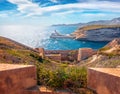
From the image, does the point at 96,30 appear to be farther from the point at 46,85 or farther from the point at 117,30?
the point at 46,85

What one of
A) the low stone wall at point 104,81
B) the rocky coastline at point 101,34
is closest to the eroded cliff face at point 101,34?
the rocky coastline at point 101,34

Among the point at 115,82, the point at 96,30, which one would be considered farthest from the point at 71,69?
the point at 96,30

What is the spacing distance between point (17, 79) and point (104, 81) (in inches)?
81.5

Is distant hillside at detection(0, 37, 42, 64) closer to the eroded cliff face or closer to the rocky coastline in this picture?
the rocky coastline

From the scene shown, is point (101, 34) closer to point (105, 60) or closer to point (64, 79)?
point (105, 60)

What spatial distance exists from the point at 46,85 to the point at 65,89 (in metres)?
0.52

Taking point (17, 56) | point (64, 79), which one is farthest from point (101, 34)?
point (64, 79)

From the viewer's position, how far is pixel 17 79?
7.09 m

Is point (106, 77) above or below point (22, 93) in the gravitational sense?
above

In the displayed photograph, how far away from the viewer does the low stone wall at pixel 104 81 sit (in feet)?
21.1

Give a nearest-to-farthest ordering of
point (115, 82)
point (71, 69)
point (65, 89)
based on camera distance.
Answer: point (115, 82), point (65, 89), point (71, 69)

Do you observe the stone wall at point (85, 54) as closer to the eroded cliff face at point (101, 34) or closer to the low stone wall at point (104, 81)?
the low stone wall at point (104, 81)

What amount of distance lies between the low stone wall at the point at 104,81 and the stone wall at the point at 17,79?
1394mm

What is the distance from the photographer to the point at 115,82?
641cm
